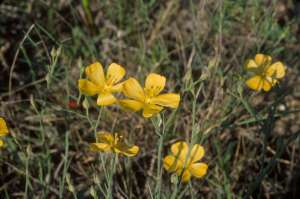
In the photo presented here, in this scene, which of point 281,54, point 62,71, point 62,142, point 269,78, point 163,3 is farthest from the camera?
point 163,3

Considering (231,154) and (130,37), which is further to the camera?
(130,37)

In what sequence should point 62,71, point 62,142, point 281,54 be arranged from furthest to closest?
point 281,54 < point 62,71 < point 62,142

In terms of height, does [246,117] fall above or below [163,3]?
below

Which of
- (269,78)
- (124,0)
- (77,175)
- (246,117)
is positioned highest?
(124,0)

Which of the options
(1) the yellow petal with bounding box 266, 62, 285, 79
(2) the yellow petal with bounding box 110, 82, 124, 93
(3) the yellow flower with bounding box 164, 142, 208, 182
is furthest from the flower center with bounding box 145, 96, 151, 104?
(1) the yellow petal with bounding box 266, 62, 285, 79

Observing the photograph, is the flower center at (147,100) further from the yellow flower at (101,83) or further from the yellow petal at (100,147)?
the yellow petal at (100,147)

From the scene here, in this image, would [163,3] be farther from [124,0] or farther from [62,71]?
[62,71]

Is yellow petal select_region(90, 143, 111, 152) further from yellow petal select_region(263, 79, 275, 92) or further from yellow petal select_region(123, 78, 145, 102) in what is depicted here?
yellow petal select_region(263, 79, 275, 92)

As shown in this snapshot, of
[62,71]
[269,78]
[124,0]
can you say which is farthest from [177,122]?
[124,0]

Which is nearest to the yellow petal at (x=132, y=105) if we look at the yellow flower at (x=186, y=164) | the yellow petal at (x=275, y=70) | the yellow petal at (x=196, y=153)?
the yellow flower at (x=186, y=164)
